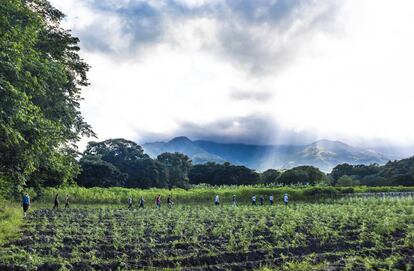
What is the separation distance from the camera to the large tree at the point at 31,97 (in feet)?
49.3

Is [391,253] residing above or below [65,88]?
below

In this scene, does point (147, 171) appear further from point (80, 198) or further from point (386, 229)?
point (386, 229)

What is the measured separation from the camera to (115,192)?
2117 inches

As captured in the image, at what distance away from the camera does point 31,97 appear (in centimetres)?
1656

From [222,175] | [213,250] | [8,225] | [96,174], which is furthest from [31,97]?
[222,175]

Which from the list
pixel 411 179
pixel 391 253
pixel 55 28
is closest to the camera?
pixel 391 253

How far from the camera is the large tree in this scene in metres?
15.0

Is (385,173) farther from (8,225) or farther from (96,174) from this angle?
(8,225)

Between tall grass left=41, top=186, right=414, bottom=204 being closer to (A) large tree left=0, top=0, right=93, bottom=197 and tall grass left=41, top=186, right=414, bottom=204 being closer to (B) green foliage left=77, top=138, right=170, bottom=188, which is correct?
(B) green foliage left=77, top=138, right=170, bottom=188

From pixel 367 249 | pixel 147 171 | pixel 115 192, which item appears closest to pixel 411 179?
pixel 147 171

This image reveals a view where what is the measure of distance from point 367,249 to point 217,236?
20.4 ft

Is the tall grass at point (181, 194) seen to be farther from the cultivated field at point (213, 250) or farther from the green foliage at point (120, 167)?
the cultivated field at point (213, 250)

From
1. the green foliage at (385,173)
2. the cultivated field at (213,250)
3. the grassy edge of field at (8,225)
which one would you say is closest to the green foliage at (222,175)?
the green foliage at (385,173)

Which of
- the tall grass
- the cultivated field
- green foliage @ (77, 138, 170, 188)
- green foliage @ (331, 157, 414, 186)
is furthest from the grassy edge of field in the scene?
green foliage @ (331, 157, 414, 186)
